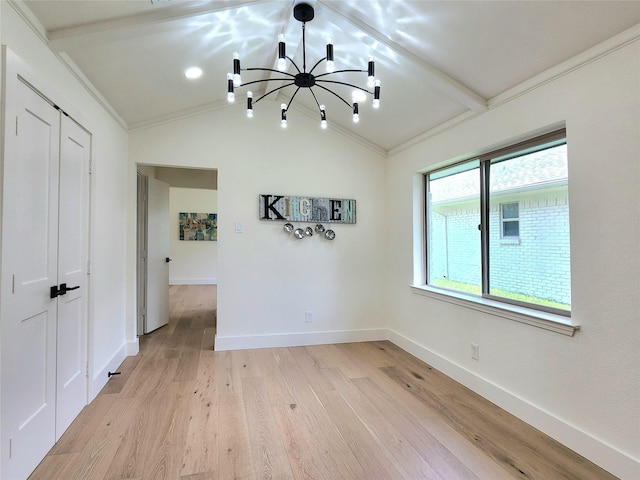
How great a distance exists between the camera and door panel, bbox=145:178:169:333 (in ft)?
14.2

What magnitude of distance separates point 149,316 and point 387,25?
4244 mm

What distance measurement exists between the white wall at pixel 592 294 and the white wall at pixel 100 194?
3019 mm

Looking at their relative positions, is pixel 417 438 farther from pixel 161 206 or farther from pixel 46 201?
pixel 161 206

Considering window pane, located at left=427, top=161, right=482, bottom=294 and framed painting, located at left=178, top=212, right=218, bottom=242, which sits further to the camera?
framed painting, located at left=178, top=212, right=218, bottom=242

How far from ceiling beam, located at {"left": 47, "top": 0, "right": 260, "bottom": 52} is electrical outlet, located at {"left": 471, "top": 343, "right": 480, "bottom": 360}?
3.06 meters

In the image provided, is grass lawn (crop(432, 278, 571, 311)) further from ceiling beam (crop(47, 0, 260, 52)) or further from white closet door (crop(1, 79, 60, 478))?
white closet door (crop(1, 79, 60, 478))

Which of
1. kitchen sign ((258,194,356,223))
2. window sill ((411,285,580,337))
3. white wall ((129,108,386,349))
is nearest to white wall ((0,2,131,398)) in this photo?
white wall ((129,108,386,349))

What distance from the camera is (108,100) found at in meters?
2.81

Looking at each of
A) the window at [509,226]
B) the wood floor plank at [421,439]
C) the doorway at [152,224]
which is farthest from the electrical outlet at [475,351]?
the doorway at [152,224]

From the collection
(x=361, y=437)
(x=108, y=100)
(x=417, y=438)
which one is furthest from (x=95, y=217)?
(x=417, y=438)

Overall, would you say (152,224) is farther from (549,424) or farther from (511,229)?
(549,424)

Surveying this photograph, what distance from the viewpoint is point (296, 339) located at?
3.82 m

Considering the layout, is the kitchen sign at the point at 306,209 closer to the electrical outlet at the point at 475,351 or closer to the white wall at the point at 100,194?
the white wall at the point at 100,194

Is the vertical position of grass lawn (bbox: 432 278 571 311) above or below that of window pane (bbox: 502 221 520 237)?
below
